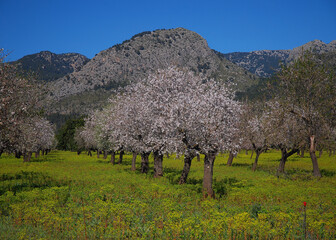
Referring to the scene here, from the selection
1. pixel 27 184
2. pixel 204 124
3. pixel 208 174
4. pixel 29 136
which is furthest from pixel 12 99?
pixel 29 136

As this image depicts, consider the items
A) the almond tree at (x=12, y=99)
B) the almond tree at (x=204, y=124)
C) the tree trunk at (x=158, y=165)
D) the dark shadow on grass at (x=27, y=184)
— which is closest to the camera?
the almond tree at (x=12, y=99)

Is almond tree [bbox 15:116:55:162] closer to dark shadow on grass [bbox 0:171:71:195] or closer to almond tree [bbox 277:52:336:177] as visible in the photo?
dark shadow on grass [bbox 0:171:71:195]

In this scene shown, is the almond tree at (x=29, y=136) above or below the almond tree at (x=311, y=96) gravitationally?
below

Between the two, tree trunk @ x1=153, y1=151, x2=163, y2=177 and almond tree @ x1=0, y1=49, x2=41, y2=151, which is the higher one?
almond tree @ x1=0, y1=49, x2=41, y2=151

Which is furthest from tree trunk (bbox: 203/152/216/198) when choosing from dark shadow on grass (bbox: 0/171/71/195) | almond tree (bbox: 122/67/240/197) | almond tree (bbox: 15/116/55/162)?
almond tree (bbox: 15/116/55/162)

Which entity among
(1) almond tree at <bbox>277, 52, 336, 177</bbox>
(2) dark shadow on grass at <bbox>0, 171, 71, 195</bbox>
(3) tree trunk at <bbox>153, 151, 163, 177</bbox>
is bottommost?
(2) dark shadow on grass at <bbox>0, 171, 71, 195</bbox>

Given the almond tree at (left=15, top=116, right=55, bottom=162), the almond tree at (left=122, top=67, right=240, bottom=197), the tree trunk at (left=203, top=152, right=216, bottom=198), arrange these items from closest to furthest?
the tree trunk at (left=203, top=152, right=216, bottom=198) → the almond tree at (left=122, top=67, right=240, bottom=197) → the almond tree at (left=15, top=116, right=55, bottom=162)

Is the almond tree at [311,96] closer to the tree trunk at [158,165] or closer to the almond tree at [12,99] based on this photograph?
the tree trunk at [158,165]

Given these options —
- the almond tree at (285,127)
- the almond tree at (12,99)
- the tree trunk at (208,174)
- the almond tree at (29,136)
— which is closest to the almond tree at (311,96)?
the almond tree at (285,127)

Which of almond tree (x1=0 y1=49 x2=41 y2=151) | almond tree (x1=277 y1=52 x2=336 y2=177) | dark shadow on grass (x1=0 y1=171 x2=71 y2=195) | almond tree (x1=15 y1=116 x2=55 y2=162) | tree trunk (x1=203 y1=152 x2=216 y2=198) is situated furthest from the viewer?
almond tree (x1=277 y1=52 x2=336 y2=177)

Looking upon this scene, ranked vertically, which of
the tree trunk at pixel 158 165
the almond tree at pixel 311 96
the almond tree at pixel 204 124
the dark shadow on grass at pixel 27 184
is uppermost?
the almond tree at pixel 311 96

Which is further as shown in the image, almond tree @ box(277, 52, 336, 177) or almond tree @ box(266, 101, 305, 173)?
almond tree @ box(266, 101, 305, 173)

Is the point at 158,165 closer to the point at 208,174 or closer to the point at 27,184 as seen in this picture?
the point at 208,174

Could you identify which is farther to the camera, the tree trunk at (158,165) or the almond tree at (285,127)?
the almond tree at (285,127)
